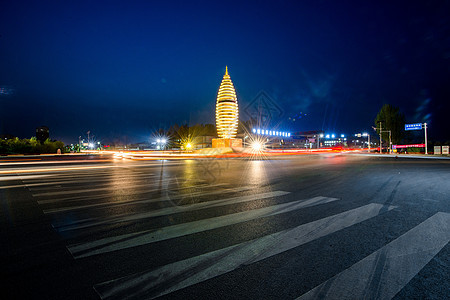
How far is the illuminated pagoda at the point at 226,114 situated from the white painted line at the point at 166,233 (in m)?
66.8

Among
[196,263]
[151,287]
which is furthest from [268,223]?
[151,287]

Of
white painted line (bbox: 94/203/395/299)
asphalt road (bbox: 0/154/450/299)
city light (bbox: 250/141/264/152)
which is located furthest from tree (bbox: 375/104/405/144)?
white painted line (bbox: 94/203/395/299)

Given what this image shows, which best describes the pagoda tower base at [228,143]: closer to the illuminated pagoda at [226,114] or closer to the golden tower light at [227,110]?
the illuminated pagoda at [226,114]

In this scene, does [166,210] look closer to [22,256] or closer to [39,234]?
[39,234]

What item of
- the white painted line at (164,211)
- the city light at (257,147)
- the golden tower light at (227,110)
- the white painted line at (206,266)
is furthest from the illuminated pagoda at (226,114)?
the white painted line at (206,266)

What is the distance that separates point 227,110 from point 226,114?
50.4 inches

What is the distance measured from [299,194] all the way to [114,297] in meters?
5.93

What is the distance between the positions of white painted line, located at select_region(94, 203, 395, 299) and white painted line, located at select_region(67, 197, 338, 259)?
92 cm

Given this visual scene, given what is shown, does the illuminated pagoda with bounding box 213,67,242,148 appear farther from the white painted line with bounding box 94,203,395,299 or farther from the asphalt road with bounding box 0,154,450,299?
the white painted line with bounding box 94,203,395,299

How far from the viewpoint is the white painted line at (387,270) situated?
7.77ft

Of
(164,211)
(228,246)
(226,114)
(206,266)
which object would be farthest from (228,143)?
(206,266)

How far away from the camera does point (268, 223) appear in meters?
4.48

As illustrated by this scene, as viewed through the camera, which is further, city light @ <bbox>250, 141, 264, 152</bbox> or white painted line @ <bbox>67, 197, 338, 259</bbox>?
city light @ <bbox>250, 141, 264, 152</bbox>

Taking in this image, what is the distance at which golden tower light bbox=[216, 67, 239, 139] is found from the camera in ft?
240
